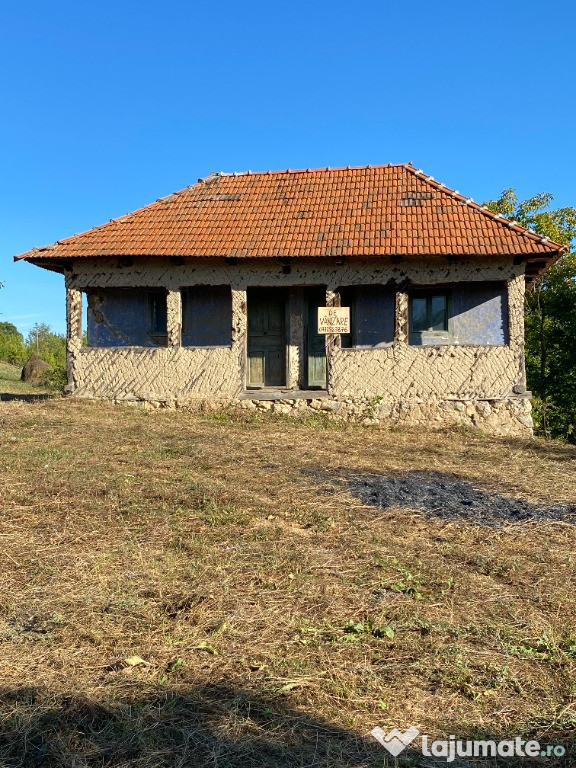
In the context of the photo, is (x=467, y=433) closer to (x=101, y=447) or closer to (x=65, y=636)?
(x=101, y=447)

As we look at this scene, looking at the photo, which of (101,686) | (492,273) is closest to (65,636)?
(101,686)

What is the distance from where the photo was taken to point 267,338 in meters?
12.4

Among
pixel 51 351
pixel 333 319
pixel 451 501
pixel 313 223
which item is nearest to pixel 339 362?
pixel 333 319

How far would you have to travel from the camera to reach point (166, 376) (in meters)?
11.5

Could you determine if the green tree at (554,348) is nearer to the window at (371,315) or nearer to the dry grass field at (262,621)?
the window at (371,315)

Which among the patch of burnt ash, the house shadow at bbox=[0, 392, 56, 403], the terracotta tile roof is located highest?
the terracotta tile roof

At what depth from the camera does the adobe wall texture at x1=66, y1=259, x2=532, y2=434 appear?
35.7 feet

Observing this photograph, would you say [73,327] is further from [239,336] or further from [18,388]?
[18,388]

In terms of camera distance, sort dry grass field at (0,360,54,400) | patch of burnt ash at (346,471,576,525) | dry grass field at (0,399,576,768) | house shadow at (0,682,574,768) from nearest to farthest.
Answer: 1. house shadow at (0,682,574,768)
2. dry grass field at (0,399,576,768)
3. patch of burnt ash at (346,471,576,525)
4. dry grass field at (0,360,54,400)

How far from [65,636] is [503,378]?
31.1ft

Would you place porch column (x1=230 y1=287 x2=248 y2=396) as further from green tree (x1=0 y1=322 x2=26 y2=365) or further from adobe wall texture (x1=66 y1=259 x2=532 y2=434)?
green tree (x1=0 y1=322 x2=26 y2=365)

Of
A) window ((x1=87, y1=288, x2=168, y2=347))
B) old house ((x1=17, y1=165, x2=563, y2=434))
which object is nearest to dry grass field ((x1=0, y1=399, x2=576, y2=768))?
old house ((x1=17, y1=165, x2=563, y2=434))

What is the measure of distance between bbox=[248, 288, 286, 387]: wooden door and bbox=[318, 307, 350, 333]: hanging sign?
57.1 inches

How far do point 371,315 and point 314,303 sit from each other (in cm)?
128
